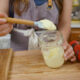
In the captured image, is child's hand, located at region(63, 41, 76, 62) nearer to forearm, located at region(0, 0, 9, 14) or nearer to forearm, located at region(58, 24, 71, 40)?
forearm, located at region(58, 24, 71, 40)

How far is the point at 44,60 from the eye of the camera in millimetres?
701

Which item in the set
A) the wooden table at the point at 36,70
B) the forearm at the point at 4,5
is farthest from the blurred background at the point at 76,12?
the wooden table at the point at 36,70

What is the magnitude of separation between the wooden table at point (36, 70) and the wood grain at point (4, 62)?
0.02 m

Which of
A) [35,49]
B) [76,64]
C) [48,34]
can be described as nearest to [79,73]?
[76,64]

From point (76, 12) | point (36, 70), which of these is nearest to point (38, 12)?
point (36, 70)

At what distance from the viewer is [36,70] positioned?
25.0 inches

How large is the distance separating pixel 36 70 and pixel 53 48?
107 mm

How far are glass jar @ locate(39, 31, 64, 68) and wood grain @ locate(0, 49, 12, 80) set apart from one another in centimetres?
15

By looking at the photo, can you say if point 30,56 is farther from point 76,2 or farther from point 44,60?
point 76,2

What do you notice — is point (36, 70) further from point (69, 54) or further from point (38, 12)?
point (38, 12)

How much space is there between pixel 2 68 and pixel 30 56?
0.54ft

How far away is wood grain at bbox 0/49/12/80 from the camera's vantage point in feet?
1.91

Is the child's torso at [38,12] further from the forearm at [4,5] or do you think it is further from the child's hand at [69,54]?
the child's hand at [69,54]

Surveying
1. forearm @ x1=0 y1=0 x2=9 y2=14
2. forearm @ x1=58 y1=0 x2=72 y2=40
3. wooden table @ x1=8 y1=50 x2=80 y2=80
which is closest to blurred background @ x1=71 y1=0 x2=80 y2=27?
forearm @ x1=58 y1=0 x2=72 y2=40
